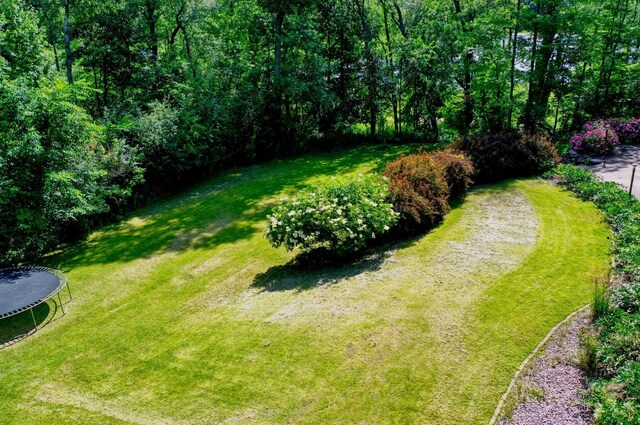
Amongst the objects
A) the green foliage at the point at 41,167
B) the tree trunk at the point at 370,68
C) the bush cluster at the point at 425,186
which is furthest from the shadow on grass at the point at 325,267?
the tree trunk at the point at 370,68

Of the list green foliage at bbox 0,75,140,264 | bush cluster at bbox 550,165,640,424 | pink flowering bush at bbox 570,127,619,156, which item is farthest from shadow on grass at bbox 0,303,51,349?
pink flowering bush at bbox 570,127,619,156

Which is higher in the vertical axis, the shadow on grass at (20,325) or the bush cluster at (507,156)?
the bush cluster at (507,156)

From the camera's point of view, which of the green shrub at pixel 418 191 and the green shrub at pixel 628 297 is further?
the green shrub at pixel 418 191

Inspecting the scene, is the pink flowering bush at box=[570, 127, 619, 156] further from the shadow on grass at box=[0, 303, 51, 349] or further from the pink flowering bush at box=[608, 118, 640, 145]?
the shadow on grass at box=[0, 303, 51, 349]

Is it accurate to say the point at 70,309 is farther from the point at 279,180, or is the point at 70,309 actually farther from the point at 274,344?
the point at 279,180

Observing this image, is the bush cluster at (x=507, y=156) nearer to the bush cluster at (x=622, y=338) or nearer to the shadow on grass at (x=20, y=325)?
the bush cluster at (x=622, y=338)

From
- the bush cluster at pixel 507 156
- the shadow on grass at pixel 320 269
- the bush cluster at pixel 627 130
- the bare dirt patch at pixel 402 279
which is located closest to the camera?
the bare dirt patch at pixel 402 279

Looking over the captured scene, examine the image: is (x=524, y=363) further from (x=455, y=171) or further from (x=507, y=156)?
(x=507, y=156)
